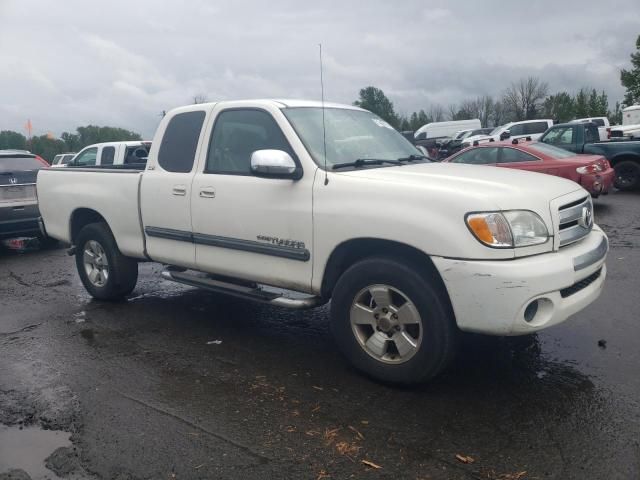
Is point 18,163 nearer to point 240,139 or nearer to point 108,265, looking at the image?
point 108,265

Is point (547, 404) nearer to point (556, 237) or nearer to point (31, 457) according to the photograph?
point (556, 237)

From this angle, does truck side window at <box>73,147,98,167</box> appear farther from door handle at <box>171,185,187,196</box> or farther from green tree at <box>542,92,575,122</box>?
green tree at <box>542,92,575,122</box>

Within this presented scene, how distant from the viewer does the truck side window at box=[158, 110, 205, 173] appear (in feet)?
16.8

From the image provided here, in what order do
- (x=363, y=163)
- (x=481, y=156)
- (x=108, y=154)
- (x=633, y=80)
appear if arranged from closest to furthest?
(x=363, y=163) → (x=481, y=156) → (x=108, y=154) → (x=633, y=80)

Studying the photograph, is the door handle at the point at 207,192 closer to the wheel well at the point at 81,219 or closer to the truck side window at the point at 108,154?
the wheel well at the point at 81,219

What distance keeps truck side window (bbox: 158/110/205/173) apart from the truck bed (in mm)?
380

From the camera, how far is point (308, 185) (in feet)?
13.6

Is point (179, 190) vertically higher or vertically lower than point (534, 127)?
lower

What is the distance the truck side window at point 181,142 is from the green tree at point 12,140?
63.0 m

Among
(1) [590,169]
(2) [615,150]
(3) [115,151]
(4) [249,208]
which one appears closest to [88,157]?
(3) [115,151]

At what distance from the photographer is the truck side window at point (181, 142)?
5.13 metres

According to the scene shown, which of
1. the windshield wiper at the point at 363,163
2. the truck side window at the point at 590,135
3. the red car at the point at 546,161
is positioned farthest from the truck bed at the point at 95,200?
the truck side window at the point at 590,135

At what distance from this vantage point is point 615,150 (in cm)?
1425

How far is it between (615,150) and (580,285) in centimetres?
1210
